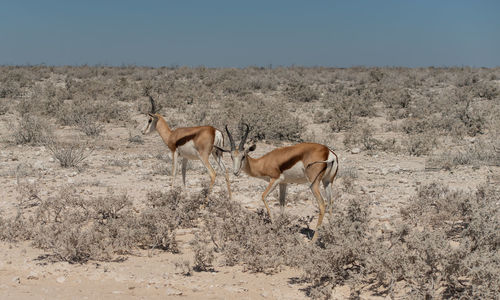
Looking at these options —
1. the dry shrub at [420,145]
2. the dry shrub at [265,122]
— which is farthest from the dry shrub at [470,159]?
the dry shrub at [265,122]

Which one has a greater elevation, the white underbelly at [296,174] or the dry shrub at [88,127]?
the white underbelly at [296,174]

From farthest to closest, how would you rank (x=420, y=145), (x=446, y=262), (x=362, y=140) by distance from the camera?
(x=362, y=140) < (x=420, y=145) < (x=446, y=262)

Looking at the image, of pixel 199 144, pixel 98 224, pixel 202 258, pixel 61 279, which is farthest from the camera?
pixel 199 144

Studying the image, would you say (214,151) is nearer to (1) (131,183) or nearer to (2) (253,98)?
(1) (131,183)

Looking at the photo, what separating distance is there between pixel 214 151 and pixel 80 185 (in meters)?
2.48

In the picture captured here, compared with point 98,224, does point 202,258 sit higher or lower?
lower

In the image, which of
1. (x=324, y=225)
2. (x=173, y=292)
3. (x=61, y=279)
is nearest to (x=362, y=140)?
(x=324, y=225)

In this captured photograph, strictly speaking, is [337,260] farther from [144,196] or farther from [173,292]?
[144,196]

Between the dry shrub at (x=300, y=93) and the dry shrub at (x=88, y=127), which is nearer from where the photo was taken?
the dry shrub at (x=88, y=127)

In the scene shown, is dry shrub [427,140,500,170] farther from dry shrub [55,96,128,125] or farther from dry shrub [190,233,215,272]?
dry shrub [55,96,128,125]

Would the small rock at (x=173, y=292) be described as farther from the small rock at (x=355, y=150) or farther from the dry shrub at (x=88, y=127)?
the dry shrub at (x=88, y=127)

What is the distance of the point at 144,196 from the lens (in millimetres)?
8617

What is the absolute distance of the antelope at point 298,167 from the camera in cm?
669

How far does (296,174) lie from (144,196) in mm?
3019
